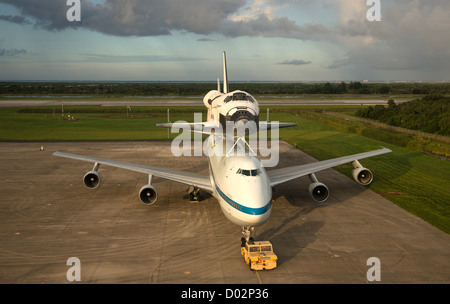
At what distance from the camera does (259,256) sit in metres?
16.5

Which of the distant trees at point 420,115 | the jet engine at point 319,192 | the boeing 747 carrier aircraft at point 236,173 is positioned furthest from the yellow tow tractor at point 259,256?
the distant trees at point 420,115

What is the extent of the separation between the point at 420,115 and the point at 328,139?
23954mm

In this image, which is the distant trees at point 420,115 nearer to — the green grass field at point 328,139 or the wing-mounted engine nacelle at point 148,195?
the green grass field at point 328,139

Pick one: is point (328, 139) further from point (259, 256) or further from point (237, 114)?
point (259, 256)

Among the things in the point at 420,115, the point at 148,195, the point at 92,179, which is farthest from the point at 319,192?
the point at 420,115

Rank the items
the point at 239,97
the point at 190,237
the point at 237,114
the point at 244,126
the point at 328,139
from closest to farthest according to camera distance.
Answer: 1. the point at 190,237
2. the point at 244,126
3. the point at 237,114
4. the point at 239,97
5. the point at 328,139

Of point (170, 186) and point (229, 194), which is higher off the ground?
point (229, 194)

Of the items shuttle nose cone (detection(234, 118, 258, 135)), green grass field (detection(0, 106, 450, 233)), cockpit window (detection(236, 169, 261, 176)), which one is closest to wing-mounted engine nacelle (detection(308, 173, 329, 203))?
green grass field (detection(0, 106, 450, 233))
